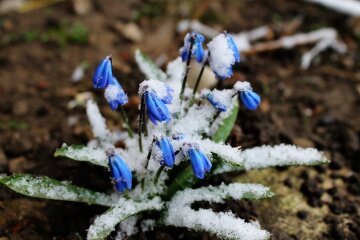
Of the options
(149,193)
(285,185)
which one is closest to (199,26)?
(285,185)

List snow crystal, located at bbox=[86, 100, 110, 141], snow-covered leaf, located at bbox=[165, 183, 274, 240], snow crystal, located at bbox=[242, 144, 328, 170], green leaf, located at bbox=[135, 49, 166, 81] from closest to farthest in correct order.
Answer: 1. snow-covered leaf, located at bbox=[165, 183, 274, 240]
2. snow crystal, located at bbox=[242, 144, 328, 170]
3. snow crystal, located at bbox=[86, 100, 110, 141]
4. green leaf, located at bbox=[135, 49, 166, 81]

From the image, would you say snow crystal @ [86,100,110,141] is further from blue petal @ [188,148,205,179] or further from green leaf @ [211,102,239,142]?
blue petal @ [188,148,205,179]

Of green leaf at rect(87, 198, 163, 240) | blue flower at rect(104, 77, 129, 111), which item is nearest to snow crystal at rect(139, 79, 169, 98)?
blue flower at rect(104, 77, 129, 111)

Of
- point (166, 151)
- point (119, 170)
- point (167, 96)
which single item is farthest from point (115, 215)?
point (167, 96)

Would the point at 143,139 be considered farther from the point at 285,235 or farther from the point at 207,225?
the point at 285,235

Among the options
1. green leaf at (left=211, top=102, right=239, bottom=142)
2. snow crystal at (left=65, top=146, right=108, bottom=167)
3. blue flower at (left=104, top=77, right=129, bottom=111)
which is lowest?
green leaf at (left=211, top=102, right=239, bottom=142)

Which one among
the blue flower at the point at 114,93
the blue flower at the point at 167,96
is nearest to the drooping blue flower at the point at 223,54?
the blue flower at the point at 167,96

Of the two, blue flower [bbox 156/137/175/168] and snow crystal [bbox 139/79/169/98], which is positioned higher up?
snow crystal [bbox 139/79/169/98]

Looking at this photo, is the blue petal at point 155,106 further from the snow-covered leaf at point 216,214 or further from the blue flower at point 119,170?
the snow-covered leaf at point 216,214

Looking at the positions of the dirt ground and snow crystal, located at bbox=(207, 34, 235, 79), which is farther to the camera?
the dirt ground
